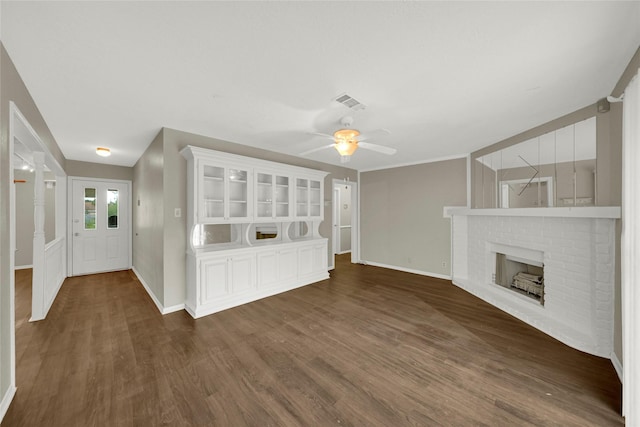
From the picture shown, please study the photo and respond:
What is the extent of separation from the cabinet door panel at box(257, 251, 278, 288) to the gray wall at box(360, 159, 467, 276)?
117 inches

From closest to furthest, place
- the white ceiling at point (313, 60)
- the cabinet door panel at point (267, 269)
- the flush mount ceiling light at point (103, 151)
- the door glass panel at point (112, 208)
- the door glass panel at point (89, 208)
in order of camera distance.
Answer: the white ceiling at point (313, 60), the cabinet door panel at point (267, 269), the flush mount ceiling light at point (103, 151), the door glass panel at point (89, 208), the door glass panel at point (112, 208)

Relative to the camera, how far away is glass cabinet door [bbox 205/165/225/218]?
3.36 m

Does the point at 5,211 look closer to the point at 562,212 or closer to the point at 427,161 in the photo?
the point at 562,212

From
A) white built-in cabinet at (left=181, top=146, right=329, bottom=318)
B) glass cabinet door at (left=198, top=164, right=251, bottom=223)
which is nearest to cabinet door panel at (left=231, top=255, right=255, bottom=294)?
white built-in cabinet at (left=181, top=146, right=329, bottom=318)

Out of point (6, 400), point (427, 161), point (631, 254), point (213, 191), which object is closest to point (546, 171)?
point (631, 254)

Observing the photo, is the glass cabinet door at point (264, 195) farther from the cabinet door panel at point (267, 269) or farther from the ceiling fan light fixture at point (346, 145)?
the ceiling fan light fixture at point (346, 145)

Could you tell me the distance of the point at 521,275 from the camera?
11.4ft

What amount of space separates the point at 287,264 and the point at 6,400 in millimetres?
3010

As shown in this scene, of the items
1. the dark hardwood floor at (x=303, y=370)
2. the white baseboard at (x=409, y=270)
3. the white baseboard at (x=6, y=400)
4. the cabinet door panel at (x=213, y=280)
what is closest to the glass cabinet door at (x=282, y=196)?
the cabinet door panel at (x=213, y=280)

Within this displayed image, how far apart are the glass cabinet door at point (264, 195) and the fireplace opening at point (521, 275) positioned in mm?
3776

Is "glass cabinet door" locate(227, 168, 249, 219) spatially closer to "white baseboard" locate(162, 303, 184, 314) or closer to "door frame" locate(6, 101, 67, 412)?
"white baseboard" locate(162, 303, 184, 314)

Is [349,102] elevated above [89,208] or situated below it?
above

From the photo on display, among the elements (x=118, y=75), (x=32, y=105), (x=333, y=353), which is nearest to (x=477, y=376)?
(x=333, y=353)

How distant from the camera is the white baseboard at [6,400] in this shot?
1576mm
